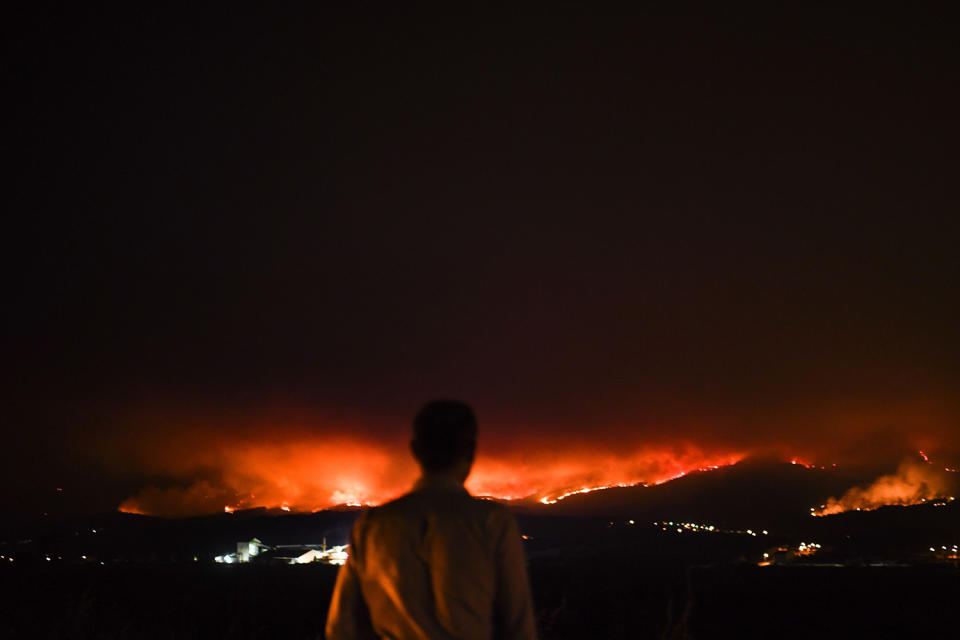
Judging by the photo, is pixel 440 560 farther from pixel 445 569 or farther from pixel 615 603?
pixel 615 603

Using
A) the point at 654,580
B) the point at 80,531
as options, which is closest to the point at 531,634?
the point at 654,580

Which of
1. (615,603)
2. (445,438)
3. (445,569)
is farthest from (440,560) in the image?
(615,603)

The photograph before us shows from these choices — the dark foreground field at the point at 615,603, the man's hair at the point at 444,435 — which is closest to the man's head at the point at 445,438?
the man's hair at the point at 444,435

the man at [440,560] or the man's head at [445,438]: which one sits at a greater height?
the man's head at [445,438]

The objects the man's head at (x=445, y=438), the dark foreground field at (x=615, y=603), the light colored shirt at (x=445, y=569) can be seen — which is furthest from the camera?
the dark foreground field at (x=615, y=603)

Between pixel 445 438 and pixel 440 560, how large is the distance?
1.30 feet

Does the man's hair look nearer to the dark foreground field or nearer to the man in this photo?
the man

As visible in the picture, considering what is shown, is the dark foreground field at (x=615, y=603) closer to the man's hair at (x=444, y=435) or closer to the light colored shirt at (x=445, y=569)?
the light colored shirt at (x=445, y=569)

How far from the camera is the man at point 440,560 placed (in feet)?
8.66

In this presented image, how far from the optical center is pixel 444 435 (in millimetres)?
2826

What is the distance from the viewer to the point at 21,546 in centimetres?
12775

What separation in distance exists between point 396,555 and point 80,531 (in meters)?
187

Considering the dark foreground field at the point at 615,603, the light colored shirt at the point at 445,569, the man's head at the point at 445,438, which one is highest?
the man's head at the point at 445,438

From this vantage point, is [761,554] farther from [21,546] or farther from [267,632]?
[267,632]
